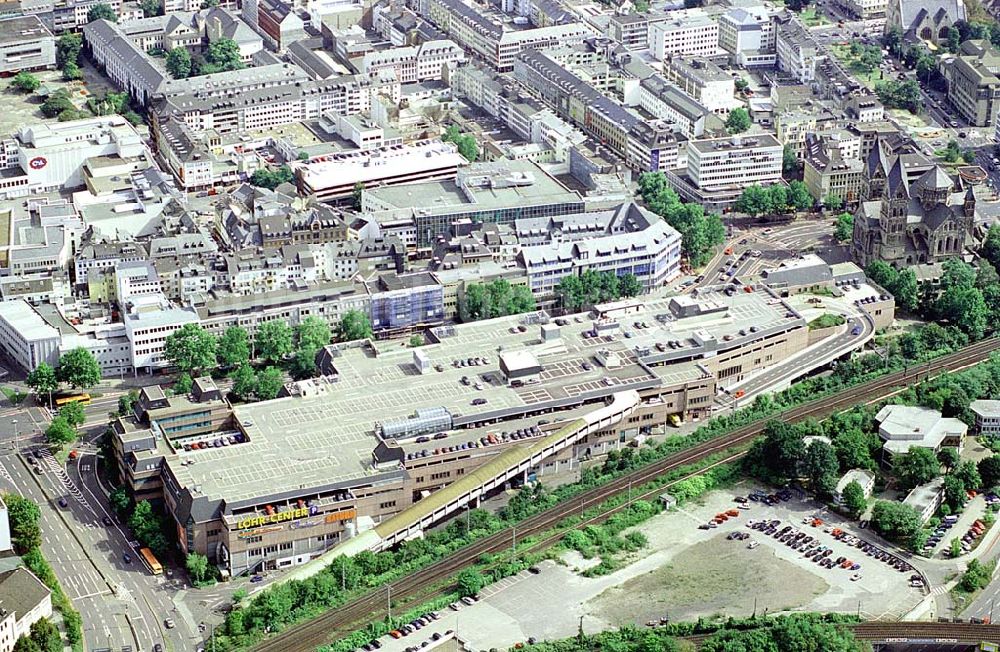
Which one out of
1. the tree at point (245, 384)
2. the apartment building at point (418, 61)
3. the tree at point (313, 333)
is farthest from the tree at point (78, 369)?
the apartment building at point (418, 61)

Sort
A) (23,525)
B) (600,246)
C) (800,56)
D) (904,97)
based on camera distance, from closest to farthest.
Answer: (23,525)
(600,246)
(904,97)
(800,56)

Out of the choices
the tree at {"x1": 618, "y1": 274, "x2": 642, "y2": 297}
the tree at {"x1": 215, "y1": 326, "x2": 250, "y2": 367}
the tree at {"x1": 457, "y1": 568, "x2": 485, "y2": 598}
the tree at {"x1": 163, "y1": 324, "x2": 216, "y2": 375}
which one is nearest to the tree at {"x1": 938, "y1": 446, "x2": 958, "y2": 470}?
the tree at {"x1": 618, "y1": 274, "x2": 642, "y2": 297}

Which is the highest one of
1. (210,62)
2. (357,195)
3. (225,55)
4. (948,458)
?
(948,458)

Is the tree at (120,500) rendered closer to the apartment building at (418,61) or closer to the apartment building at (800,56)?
the apartment building at (418,61)

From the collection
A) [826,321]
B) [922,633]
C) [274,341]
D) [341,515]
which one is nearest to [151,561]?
[341,515]

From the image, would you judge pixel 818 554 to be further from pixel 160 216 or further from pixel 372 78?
pixel 372 78

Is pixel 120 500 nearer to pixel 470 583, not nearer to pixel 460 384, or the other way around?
pixel 470 583
